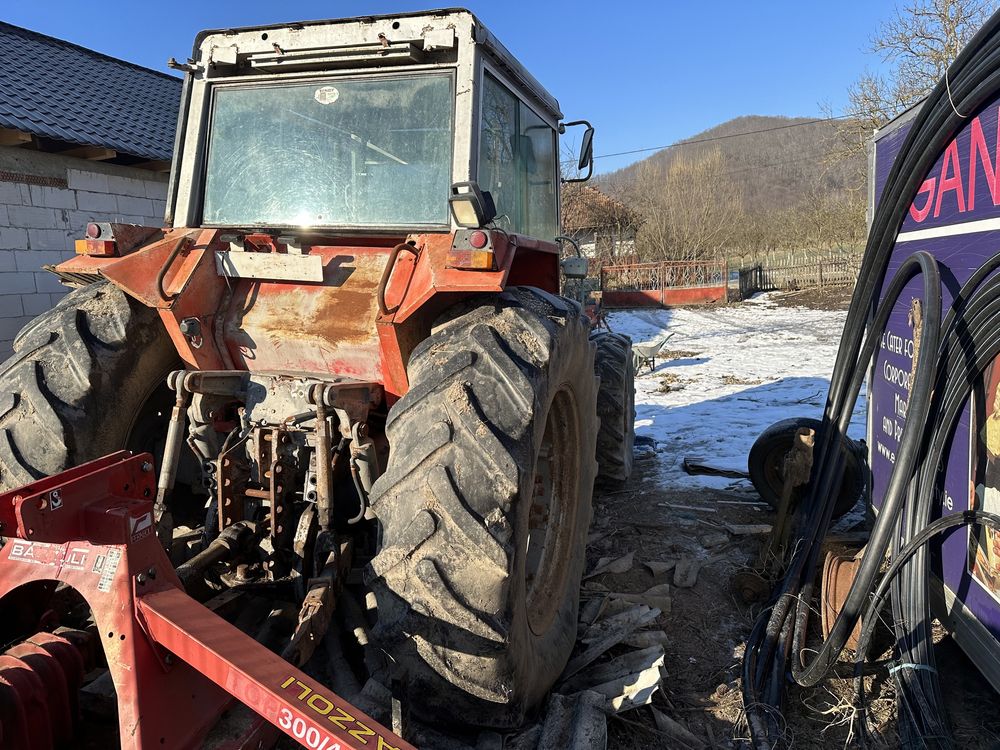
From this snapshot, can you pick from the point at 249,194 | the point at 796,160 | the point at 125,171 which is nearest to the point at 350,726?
the point at 249,194

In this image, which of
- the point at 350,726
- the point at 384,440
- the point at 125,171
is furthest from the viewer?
the point at 125,171

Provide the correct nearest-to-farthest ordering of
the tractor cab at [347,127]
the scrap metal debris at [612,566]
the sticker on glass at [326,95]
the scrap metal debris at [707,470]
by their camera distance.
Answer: the tractor cab at [347,127] < the sticker on glass at [326,95] < the scrap metal debris at [612,566] < the scrap metal debris at [707,470]

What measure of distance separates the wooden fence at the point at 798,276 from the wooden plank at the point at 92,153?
21676 millimetres

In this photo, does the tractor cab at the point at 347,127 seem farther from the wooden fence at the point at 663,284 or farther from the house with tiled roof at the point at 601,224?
the house with tiled roof at the point at 601,224

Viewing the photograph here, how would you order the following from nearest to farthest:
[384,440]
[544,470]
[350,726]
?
[350,726]
[384,440]
[544,470]

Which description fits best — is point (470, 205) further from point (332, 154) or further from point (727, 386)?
point (727, 386)

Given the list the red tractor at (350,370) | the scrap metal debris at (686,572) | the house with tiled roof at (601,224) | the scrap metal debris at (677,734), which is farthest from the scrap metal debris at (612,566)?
the house with tiled roof at (601,224)

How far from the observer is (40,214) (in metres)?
8.79

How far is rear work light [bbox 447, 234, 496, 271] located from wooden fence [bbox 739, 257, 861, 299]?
2512 centimetres

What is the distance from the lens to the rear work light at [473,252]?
2414 mm

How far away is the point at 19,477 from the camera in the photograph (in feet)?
8.46

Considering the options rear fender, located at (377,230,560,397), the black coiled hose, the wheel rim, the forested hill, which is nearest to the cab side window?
rear fender, located at (377,230,560,397)

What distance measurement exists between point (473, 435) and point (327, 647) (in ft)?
3.90

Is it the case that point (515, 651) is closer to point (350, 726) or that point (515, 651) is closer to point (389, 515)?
point (389, 515)
